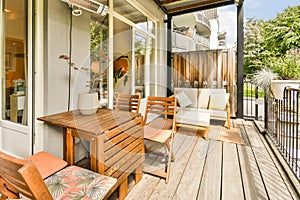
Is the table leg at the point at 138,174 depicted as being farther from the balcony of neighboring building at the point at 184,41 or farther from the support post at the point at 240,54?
the balcony of neighboring building at the point at 184,41

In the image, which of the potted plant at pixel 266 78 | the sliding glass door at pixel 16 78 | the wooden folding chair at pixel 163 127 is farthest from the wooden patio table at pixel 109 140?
the potted plant at pixel 266 78

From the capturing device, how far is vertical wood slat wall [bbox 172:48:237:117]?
4.73m

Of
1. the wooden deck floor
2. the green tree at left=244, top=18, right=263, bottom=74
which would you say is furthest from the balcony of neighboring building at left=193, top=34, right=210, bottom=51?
the wooden deck floor

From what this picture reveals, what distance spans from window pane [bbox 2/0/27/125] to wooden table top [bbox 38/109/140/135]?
607 millimetres

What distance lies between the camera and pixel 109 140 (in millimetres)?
1459

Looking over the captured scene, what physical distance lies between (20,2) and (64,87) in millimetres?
1097

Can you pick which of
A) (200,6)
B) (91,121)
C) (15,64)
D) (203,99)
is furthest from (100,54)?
(200,6)

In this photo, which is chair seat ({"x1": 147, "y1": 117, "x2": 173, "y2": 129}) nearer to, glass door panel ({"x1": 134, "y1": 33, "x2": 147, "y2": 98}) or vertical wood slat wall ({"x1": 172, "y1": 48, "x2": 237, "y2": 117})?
glass door panel ({"x1": 134, "y1": 33, "x2": 147, "y2": 98})

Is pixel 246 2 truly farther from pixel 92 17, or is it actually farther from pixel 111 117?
pixel 111 117

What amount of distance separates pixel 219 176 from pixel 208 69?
3605mm

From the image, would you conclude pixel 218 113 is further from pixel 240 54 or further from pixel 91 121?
pixel 91 121

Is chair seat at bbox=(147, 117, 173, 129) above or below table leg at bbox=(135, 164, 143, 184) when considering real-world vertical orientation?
above

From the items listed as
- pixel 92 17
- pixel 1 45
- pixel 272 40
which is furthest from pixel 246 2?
pixel 272 40

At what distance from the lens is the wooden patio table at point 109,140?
140 centimetres
